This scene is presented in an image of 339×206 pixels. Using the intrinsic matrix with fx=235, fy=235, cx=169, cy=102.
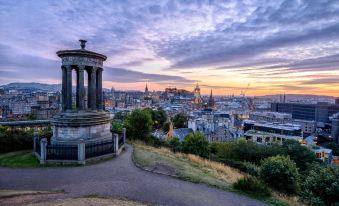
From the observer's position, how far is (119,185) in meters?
10.8

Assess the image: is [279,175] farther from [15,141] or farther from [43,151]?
[15,141]

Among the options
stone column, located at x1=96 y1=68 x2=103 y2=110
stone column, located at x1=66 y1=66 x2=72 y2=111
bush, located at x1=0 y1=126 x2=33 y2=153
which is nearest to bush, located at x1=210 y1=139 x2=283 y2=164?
stone column, located at x1=96 y1=68 x2=103 y2=110

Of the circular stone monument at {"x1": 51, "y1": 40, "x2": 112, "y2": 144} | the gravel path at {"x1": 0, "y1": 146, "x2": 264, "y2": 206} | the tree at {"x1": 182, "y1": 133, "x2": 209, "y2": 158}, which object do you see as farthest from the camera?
the tree at {"x1": 182, "y1": 133, "x2": 209, "y2": 158}

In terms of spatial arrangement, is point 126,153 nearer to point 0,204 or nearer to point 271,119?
point 0,204

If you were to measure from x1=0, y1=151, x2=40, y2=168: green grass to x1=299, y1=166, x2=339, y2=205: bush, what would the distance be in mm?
15199

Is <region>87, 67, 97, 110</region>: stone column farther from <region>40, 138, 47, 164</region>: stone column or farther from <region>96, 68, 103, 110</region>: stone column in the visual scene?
<region>40, 138, 47, 164</region>: stone column

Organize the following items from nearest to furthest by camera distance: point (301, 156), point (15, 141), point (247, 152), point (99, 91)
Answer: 1. point (15, 141)
2. point (99, 91)
3. point (301, 156)
4. point (247, 152)

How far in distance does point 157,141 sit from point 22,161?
15.7 meters

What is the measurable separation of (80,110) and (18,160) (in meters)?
4.90

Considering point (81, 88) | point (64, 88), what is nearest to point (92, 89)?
point (81, 88)

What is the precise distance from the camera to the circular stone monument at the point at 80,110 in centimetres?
1614

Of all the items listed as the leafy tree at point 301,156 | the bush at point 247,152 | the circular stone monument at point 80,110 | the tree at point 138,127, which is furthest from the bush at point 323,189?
the leafy tree at point 301,156

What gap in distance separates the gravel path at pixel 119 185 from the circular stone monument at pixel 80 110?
340 centimetres

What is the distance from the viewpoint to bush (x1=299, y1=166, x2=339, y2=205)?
1166 centimetres
